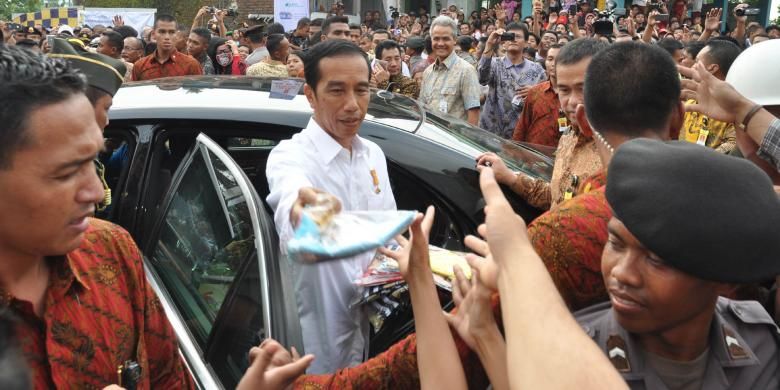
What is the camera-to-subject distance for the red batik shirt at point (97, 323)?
138 cm

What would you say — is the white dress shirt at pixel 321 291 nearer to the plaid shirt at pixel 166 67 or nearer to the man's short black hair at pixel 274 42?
the man's short black hair at pixel 274 42

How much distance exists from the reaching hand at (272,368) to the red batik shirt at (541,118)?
12.6 ft

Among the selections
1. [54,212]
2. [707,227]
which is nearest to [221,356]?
[54,212]

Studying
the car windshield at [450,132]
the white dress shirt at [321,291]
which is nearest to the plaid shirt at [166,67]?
the car windshield at [450,132]

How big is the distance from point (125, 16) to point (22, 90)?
635 inches

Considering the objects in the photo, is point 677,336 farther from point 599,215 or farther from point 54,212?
point 54,212

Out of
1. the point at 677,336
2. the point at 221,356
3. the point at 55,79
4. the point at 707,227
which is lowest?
the point at 221,356

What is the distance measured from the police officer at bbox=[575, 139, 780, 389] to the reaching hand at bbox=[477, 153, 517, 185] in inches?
56.2

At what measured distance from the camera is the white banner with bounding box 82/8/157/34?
1595 centimetres

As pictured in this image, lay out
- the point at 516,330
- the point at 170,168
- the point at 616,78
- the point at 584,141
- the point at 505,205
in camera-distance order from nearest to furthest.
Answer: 1. the point at 516,330
2. the point at 505,205
3. the point at 616,78
4. the point at 584,141
5. the point at 170,168

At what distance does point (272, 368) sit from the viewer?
154 centimetres

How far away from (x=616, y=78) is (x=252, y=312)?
1246 millimetres

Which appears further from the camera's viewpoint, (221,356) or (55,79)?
(221,356)

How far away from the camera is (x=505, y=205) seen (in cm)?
123
